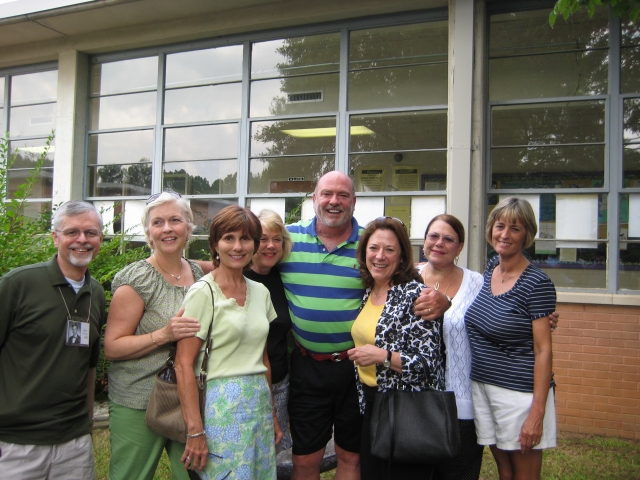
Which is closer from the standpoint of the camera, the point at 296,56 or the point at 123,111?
the point at 296,56

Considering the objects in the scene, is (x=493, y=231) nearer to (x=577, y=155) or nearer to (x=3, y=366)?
(x=3, y=366)

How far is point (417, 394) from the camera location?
2598 mm

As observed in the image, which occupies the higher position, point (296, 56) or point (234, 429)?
point (296, 56)

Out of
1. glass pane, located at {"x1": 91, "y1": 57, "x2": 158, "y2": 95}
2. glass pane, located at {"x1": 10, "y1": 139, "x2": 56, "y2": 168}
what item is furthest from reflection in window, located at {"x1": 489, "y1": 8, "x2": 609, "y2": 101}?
glass pane, located at {"x1": 10, "y1": 139, "x2": 56, "y2": 168}

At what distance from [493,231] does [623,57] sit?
398cm

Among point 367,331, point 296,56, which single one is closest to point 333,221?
point 367,331

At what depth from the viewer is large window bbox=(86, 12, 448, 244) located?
6508 mm

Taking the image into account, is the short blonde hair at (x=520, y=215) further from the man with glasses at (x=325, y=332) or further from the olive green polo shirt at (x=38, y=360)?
the olive green polo shirt at (x=38, y=360)

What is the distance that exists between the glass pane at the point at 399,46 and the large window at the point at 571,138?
64 cm

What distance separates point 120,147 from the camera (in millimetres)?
8258

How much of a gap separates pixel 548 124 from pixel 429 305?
14.0ft

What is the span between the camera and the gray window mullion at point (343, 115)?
22.2 feet

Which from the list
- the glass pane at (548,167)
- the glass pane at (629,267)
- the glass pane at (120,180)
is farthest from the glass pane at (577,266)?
the glass pane at (120,180)

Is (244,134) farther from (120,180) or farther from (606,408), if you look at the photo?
(606,408)
